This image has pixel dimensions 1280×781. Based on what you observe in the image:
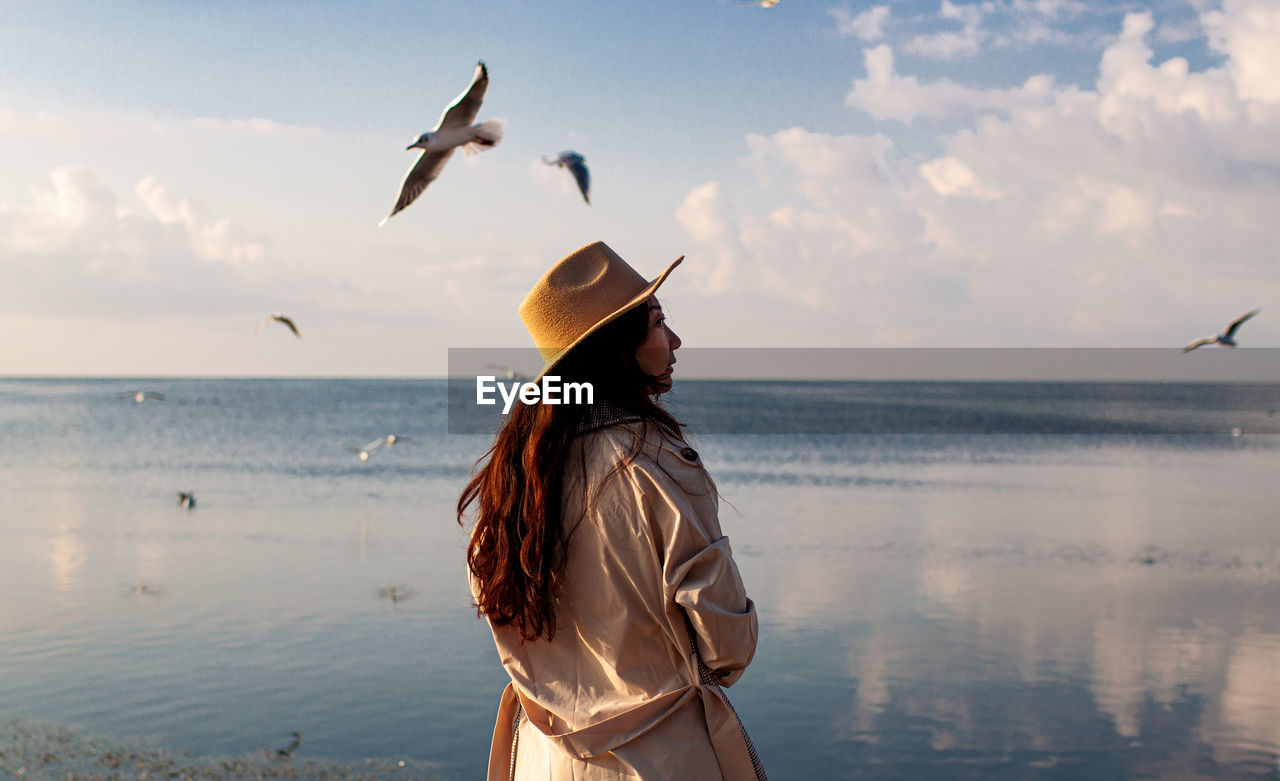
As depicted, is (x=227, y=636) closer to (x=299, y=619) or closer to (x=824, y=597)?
(x=299, y=619)

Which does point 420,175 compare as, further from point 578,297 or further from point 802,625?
point 802,625

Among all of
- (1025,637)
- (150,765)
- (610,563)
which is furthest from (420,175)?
(1025,637)

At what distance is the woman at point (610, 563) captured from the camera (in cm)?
167

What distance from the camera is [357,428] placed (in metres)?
44.5

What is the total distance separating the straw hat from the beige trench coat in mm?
201

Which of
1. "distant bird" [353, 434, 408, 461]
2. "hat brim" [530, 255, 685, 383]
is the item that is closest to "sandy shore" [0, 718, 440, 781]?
"hat brim" [530, 255, 685, 383]

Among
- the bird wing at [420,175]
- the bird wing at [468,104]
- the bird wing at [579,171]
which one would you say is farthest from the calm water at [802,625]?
the bird wing at [468,104]

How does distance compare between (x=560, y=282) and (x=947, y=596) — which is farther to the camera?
(x=947, y=596)

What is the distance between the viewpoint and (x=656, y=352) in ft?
6.08

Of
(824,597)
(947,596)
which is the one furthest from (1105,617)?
(824,597)

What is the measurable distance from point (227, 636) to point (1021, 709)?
223 inches

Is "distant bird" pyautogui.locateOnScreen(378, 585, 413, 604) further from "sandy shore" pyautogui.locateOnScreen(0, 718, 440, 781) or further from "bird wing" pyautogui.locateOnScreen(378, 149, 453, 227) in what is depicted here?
"bird wing" pyautogui.locateOnScreen(378, 149, 453, 227)

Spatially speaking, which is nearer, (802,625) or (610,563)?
(610,563)

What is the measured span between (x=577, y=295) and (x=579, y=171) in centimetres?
660
